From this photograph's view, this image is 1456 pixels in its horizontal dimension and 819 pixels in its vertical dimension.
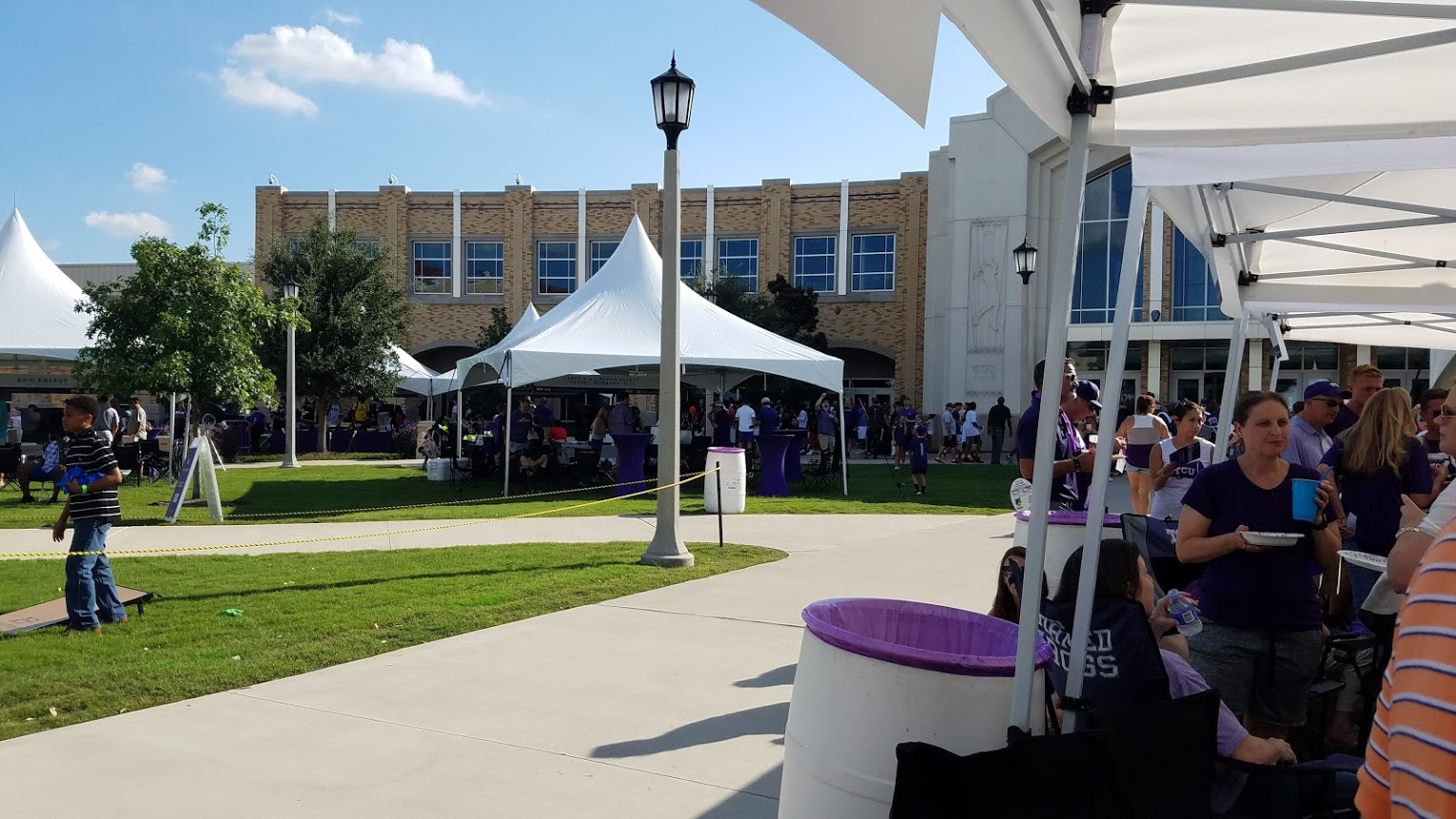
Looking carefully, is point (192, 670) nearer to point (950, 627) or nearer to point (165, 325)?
point (950, 627)

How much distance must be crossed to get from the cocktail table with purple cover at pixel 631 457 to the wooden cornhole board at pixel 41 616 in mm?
9658

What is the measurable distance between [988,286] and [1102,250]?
4.83 metres

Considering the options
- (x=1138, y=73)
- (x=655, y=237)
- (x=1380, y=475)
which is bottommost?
(x=1380, y=475)

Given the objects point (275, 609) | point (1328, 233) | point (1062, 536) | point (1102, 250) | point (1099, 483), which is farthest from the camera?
point (1102, 250)

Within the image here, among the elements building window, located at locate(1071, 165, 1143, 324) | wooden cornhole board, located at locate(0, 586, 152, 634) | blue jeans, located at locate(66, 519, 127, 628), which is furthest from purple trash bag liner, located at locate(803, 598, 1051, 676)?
building window, located at locate(1071, 165, 1143, 324)

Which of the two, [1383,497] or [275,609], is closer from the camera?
[1383,497]

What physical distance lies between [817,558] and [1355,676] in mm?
6077

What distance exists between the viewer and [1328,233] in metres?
5.59

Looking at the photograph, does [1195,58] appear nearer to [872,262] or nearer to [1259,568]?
[1259,568]

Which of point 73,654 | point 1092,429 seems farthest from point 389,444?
point 73,654

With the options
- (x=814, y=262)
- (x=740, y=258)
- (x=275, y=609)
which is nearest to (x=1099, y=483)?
(x=275, y=609)

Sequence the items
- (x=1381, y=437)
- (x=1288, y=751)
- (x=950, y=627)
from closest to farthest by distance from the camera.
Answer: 1. (x=1288, y=751)
2. (x=950, y=627)
3. (x=1381, y=437)

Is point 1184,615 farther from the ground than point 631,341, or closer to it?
closer to it

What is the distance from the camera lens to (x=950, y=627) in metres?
3.23
